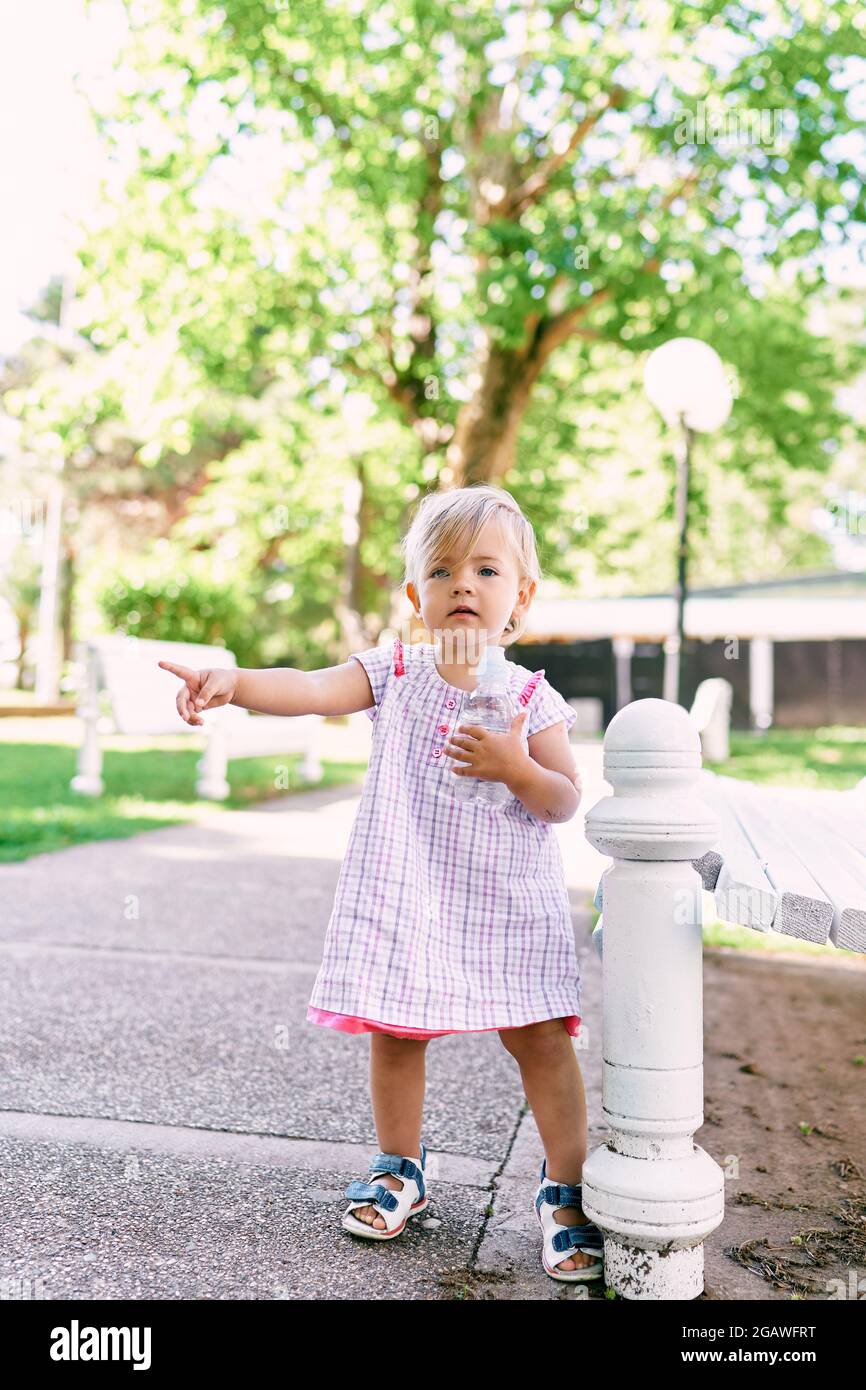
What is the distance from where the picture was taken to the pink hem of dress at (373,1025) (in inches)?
80.7

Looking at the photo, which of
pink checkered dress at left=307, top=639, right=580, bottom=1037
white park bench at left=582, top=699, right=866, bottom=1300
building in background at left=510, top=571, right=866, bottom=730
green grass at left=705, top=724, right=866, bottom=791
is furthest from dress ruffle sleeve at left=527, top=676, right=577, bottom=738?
building in background at left=510, top=571, right=866, bottom=730

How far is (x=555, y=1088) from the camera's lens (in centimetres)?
216

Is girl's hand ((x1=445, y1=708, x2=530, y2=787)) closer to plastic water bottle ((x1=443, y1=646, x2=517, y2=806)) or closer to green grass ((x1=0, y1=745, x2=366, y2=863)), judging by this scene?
plastic water bottle ((x1=443, y1=646, x2=517, y2=806))

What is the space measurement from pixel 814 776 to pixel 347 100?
24.0ft

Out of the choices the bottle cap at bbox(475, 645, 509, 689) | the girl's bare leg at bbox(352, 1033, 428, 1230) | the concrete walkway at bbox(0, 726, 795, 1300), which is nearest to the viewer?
the concrete walkway at bbox(0, 726, 795, 1300)

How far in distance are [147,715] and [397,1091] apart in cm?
634

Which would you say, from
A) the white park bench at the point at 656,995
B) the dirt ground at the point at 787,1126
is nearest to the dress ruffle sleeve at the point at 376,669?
the white park bench at the point at 656,995

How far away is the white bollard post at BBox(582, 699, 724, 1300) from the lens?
189 centimetres

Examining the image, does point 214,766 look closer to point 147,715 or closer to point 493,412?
point 147,715

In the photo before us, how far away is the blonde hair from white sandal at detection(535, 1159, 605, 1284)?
94cm

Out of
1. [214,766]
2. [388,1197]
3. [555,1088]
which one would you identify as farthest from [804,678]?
[388,1197]

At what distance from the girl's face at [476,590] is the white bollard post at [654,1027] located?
0.37m
